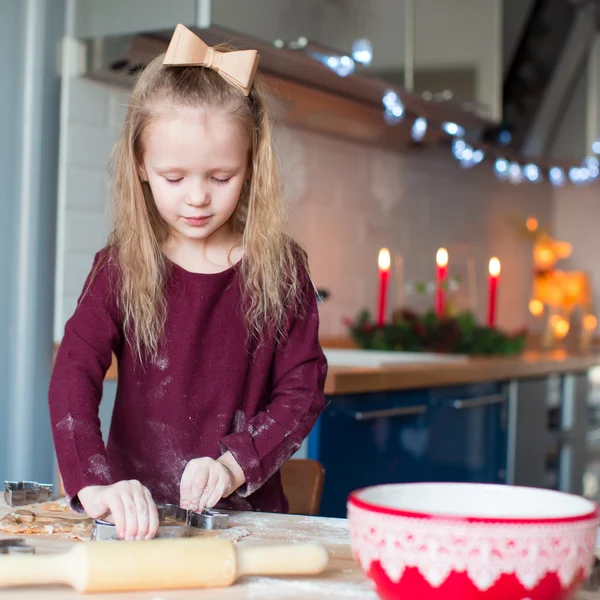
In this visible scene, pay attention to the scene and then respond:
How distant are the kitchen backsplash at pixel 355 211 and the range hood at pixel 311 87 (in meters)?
0.06

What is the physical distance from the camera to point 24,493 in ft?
3.10

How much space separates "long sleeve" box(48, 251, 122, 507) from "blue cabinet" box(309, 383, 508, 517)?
2.96 ft

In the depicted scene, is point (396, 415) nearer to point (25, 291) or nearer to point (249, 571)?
point (25, 291)

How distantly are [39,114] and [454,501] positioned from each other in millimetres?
1628

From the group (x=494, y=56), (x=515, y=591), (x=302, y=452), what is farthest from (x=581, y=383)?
(x=515, y=591)

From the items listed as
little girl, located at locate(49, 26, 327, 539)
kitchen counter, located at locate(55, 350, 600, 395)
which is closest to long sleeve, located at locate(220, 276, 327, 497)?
little girl, located at locate(49, 26, 327, 539)

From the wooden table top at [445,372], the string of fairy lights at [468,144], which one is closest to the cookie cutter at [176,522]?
the wooden table top at [445,372]

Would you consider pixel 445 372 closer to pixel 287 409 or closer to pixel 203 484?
pixel 287 409

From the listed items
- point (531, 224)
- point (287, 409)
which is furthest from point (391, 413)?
point (531, 224)

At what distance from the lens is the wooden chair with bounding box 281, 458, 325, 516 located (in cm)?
131

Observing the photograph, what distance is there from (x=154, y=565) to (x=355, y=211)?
2.42m

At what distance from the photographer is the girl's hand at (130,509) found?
77 centimetres

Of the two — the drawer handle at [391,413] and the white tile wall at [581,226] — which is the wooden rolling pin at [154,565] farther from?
the white tile wall at [581,226]

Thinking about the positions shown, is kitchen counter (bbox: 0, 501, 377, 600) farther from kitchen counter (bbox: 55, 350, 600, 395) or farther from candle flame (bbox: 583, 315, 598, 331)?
candle flame (bbox: 583, 315, 598, 331)
